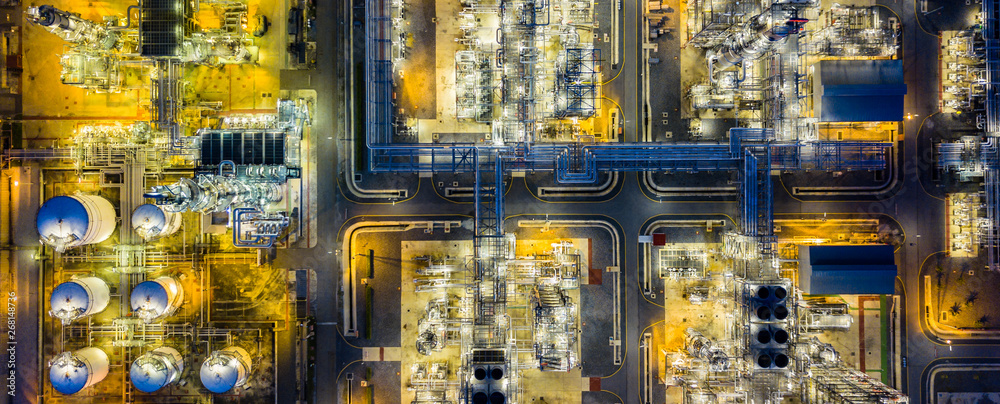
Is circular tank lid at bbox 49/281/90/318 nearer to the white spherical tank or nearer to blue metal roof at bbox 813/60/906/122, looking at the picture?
the white spherical tank

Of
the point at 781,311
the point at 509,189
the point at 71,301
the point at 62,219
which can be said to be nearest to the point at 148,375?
the point at 71,301

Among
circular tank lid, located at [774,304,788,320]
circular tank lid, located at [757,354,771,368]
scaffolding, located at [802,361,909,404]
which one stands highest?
circular tank lid, located at [774,304,788,320]

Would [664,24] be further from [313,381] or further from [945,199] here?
[313,381]

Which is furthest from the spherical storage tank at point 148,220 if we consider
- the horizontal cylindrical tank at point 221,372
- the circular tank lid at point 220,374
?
the circular tank lid at point 220,374

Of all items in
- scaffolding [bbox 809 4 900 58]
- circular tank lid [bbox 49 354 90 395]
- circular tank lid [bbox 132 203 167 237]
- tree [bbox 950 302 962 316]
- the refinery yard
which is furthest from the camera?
tree [bbox 950 302 962 316]

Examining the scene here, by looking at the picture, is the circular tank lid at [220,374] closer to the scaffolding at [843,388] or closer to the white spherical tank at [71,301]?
the white spherical tank at [71,301]

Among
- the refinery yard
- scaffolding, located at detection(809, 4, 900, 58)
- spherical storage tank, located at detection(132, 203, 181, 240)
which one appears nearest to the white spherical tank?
the refinery yard

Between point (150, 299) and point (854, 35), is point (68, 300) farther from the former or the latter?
point (854, 35)

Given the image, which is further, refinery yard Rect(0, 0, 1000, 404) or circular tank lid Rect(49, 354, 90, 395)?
refinery yard Rect(0, 0, 1000, 404)
